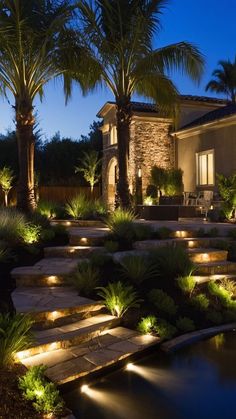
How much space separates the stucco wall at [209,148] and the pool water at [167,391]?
12328 mm

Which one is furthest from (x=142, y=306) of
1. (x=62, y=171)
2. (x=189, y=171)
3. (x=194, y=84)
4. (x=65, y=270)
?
(x=62, y=171)

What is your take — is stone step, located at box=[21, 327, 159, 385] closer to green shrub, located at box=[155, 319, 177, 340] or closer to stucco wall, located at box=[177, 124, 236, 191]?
green shrub, located at box=[155, 319, 177, 340]

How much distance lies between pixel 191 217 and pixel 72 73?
6.91 metres

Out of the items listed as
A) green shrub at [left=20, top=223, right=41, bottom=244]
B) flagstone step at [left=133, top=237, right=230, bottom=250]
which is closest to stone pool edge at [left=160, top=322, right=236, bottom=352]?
flagstone step at [left=133, top=237, right=230, bottom=250]

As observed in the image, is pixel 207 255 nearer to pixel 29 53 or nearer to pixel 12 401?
pixel 12 401

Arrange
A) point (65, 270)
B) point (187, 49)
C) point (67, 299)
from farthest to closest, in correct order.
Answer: point (187, 49)
point (65, 270)
point (67, 299)

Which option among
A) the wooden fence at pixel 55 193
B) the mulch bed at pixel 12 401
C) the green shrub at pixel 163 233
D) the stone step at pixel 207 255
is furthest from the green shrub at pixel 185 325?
the wooden fence at pixel 55 193

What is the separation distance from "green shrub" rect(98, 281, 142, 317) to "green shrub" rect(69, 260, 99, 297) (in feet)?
1.01

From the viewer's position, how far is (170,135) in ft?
67.6

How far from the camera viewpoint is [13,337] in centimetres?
443

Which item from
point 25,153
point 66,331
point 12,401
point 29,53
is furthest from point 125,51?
point 12,401

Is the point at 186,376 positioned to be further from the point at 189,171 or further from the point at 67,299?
the point at 189,171

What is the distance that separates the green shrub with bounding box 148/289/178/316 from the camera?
637 cm

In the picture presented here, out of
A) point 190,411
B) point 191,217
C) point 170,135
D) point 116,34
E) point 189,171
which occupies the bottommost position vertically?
point 190,411
